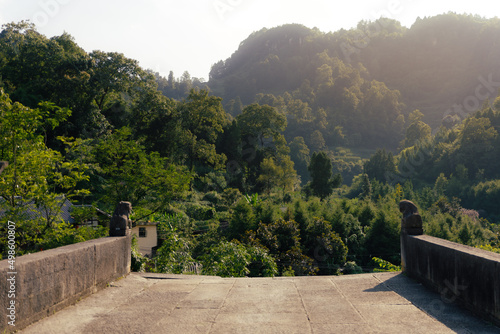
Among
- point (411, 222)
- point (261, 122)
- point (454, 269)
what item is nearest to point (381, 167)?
point (261, 122)

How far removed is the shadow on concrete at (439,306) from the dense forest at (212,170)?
4484 millimetres

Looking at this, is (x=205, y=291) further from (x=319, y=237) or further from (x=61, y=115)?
(x=319, y=237)

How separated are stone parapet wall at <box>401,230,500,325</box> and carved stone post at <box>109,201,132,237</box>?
4477 mm

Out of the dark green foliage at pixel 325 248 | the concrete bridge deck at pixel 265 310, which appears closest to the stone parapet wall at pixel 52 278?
the concrete bridge deck at pixel 265 310

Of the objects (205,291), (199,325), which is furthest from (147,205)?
(199,325)

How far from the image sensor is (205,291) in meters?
5.61

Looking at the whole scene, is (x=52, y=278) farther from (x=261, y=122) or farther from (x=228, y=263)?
(x=261, y=122)

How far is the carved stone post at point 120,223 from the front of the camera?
649cm

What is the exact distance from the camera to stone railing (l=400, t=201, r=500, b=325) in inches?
155

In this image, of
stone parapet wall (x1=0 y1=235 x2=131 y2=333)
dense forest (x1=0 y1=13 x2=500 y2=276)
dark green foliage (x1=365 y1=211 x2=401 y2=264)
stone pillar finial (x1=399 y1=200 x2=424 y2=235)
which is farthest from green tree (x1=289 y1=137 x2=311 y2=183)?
stone parapet wall (x1=0 y1=235 x2=131 y2=333)

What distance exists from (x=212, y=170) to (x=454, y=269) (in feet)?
148

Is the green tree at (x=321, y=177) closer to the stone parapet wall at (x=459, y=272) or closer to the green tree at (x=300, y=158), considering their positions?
the stone parapet wall at (x=459, y=272)

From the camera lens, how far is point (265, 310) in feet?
15.0

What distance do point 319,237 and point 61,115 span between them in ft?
49.7
